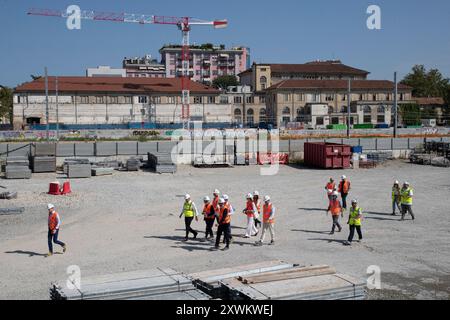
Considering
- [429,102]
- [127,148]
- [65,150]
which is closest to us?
[65,150]

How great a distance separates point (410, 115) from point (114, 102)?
47452 millimetres

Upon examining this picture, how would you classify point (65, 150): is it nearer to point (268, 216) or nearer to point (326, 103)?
point (268, 216)

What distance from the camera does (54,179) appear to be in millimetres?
32750

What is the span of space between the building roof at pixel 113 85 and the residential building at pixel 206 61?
67.1 meters

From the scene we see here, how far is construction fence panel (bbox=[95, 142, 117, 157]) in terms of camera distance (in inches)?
1583

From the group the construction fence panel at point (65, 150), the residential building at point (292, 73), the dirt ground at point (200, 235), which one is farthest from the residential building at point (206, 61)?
the dirt ground at point (200, 235)

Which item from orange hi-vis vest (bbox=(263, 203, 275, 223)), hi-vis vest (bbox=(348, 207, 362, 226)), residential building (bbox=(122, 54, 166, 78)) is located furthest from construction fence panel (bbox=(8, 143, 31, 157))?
residential building (bbox=(122, 54, 166, 78))

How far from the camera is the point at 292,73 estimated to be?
105250 millimetres

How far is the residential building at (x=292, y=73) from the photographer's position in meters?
→ 104

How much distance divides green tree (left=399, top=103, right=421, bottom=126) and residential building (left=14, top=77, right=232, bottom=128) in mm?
28836

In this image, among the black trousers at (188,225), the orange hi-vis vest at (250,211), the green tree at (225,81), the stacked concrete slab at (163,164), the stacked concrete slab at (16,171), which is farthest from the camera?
the green tree at (225,81)

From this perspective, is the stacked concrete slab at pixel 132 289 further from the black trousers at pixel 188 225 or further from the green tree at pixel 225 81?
the green tree at pixel 225 81

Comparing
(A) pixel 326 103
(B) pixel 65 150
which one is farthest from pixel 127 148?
(A) pixel 326 103

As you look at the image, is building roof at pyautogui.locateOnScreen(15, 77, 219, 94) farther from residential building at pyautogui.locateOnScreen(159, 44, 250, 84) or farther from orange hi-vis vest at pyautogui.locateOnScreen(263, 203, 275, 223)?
orange hi-vis vest at pyautogui.locateOnScreen(263, 203, 275, 223)
